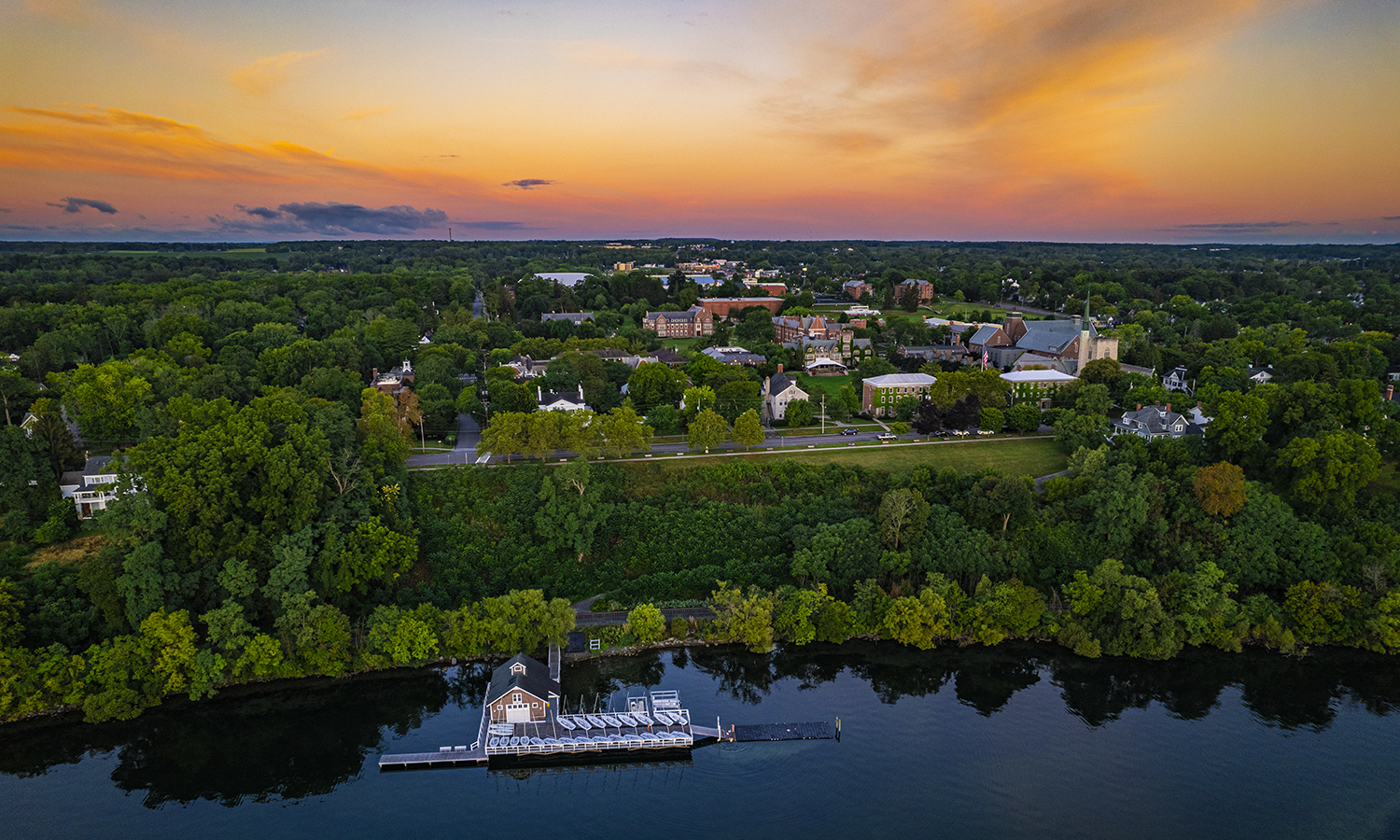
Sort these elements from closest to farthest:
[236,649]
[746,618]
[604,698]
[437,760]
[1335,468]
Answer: [437,760]
[604,698]
[236,649]
[746,618]
[1335,468]

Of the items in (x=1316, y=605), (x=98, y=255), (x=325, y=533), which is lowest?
(x=1316, y=605)

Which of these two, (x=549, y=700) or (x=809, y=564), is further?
(x=809, y=564)

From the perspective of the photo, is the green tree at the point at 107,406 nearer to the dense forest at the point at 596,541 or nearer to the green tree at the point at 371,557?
the dense forest at the point at 596,541

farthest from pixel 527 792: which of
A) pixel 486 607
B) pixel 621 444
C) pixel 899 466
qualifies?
pixel 899 466

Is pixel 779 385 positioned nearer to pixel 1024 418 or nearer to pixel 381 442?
pixel 1024 418

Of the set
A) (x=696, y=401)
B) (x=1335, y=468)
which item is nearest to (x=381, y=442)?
(x=696, y=401)

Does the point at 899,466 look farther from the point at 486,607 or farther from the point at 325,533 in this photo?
the point at 325,533
